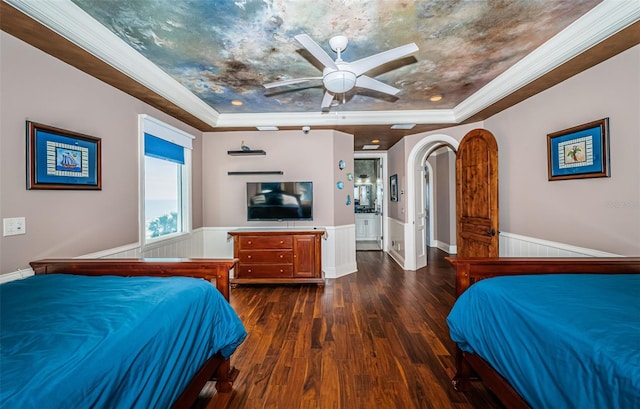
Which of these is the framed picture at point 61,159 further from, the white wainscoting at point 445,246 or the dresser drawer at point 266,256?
the white wainscoting at point 445,246

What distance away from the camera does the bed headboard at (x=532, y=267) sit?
5.88 feet

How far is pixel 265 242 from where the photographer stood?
3941 mm

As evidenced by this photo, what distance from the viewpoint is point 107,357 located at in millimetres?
934

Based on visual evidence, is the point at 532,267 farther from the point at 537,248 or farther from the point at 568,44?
the point at 568,44

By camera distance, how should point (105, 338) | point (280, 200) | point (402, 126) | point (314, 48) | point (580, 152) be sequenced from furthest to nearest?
point (280, 200)
point (402, 126)
point (580, 152)
point (314, 48)
point (105, 338)

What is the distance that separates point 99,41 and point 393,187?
4.97m

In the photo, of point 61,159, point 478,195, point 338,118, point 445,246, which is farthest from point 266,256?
point 445,246

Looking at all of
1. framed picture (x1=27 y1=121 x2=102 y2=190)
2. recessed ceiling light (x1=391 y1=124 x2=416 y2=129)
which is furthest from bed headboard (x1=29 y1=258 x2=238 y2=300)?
recessed ceiling light (x1=391 y1=124 x2=416 y2=129)

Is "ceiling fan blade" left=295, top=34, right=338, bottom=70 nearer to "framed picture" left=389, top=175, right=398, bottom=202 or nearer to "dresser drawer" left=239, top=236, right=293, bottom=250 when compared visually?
"dresser drawer" left=239, top=236, right=293, bottom=250

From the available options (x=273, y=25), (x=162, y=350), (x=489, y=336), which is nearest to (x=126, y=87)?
(x=273, y=25)

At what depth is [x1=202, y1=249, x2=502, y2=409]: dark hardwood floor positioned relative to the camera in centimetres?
176

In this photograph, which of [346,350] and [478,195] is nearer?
[346,350]

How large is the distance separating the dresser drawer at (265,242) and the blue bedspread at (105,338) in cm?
217

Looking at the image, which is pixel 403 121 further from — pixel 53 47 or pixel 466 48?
pixel 53 47
